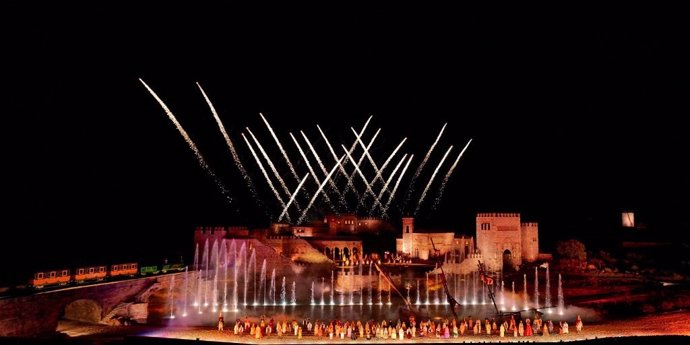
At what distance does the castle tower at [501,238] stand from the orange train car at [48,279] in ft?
82.0

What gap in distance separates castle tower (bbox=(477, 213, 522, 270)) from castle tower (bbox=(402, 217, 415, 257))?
18.9ft

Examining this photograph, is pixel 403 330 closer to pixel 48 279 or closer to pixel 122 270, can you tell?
pixel 122 270

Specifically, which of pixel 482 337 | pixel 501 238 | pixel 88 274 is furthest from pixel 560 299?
pixel 88 274

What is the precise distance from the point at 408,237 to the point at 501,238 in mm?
7552

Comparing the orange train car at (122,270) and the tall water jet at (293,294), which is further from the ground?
the orange train car at (122,270)

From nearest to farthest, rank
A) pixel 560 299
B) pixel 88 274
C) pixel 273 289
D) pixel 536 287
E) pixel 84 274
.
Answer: pixel 84 274 < pixel 88 274 < pixel 560 299 < pixel 536 287 < pixel 273 289

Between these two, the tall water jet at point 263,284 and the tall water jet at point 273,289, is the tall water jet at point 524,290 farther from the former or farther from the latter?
the tall water jet at point 263,284

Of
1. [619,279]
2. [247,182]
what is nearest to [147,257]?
[247,182]

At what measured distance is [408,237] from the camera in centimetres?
4262

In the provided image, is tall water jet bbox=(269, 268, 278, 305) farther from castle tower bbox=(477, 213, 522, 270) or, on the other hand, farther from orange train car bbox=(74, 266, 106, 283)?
castle tower bbox=(477, 213, 522, 270)

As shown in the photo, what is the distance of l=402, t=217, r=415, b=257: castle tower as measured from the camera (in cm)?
4228

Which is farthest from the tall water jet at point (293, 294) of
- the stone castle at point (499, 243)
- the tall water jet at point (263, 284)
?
the stone castle at point (499, 243)

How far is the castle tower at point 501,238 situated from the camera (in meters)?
37.6

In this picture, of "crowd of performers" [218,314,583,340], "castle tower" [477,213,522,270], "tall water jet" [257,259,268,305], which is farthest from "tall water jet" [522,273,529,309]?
"tall water jet" [257,259,268,305]
